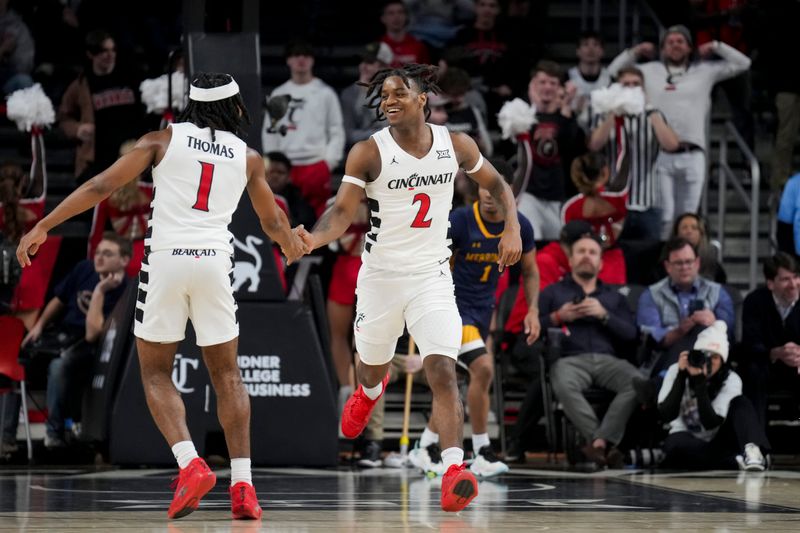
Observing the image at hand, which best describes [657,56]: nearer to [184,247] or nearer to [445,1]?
[445,1]

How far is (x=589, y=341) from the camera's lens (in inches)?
475

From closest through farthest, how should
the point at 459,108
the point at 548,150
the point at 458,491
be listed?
the point at 458,491, the point at 548,150, the point at 459,108

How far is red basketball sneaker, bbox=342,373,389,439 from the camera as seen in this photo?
29.1 feet

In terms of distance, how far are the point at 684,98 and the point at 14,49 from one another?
21.3ft

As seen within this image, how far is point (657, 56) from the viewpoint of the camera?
15648mm

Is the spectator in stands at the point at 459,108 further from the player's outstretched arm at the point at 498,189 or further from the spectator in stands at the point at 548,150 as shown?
the player's outstretched arm at the point at 498,189

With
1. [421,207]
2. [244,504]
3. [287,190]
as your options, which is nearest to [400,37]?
Result: [287,190]

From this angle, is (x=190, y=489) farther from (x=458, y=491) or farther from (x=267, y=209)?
(x=267, y=209)

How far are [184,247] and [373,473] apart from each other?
12.3 feet

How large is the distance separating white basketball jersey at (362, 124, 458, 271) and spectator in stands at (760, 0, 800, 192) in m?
7.64

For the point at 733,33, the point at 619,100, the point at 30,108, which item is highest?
the point at 733,33

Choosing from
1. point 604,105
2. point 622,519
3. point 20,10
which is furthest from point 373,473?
point 20,10

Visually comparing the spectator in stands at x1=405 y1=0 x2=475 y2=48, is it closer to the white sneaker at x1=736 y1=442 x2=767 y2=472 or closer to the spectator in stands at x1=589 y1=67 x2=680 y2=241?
the spectator in stands at x1=589 y1=67 x2=680 y2=241

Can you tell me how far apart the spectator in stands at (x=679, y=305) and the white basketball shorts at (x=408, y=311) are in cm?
401
